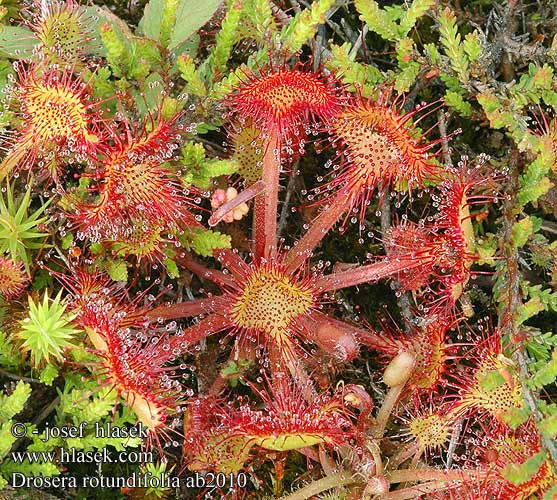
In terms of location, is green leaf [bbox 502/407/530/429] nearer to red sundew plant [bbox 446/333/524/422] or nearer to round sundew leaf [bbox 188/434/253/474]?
red sundew plant [bbox 446/333/524/422]

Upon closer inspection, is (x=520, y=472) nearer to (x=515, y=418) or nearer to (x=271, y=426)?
(x=515, y=418)

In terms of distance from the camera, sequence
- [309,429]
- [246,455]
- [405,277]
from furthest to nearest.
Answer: [405,277]
[246,455]
[309,429]

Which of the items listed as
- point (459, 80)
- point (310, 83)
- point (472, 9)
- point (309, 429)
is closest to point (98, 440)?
point (309, 429)

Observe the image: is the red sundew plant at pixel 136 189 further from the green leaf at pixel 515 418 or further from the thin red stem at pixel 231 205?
the green leaf at pixel 515 418

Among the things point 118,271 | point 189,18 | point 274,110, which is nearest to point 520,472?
point 274,110

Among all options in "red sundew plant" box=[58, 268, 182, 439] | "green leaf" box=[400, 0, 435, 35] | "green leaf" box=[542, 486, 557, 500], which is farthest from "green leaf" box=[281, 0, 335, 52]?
"green leaf" box=[542, 486, 557, 500]

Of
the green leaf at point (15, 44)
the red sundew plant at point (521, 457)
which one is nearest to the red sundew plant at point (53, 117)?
the green leaf at point (15, 44)

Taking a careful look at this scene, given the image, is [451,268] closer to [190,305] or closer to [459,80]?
[459,80]
